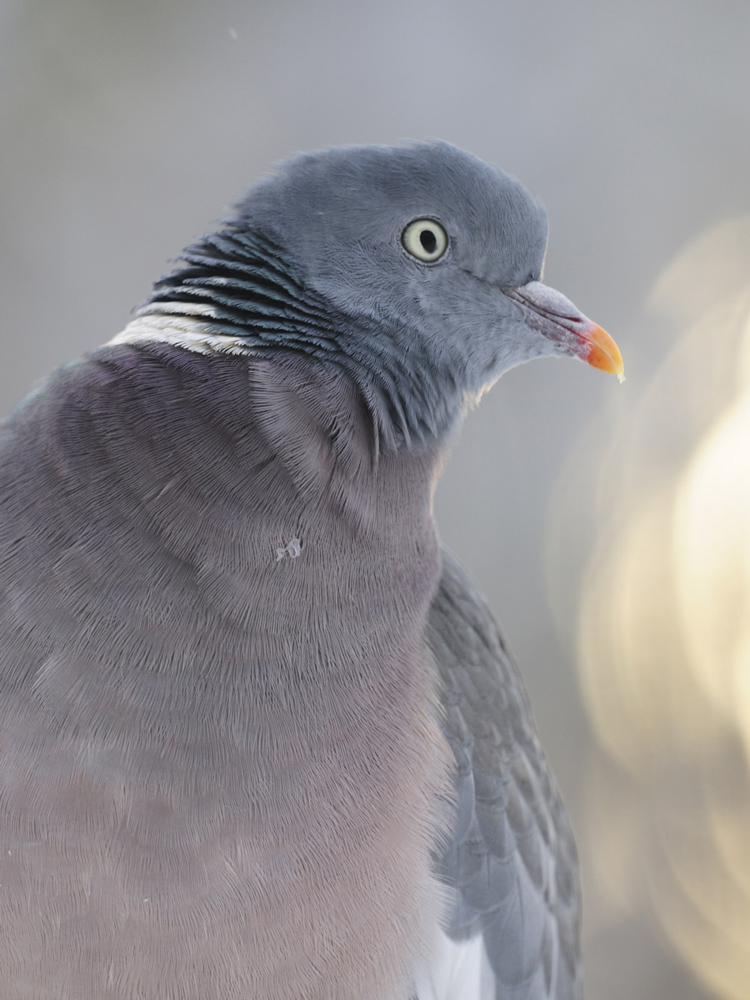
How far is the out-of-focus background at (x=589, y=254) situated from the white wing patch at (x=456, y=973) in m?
1.98

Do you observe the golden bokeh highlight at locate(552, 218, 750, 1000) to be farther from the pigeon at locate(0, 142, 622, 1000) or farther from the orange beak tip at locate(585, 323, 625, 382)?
the pigeon at locate(0, 142, 622, 1000)

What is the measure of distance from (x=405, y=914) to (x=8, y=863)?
483 mm

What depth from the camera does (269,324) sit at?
1.17 m

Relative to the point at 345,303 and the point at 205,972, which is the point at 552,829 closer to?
the point at 205,972

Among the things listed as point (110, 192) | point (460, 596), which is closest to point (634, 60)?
point (110, 192)

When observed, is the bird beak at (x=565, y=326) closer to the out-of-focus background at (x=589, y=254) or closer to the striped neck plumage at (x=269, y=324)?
the striped neck plumage at (x=269, y=324)

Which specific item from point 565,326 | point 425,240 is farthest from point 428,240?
point 565,326

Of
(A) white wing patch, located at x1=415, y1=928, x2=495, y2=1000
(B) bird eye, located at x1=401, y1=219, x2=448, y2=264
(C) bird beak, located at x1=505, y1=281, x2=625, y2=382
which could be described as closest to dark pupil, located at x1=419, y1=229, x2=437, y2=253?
(B) bird eye, located at x1=401, y1=219, x2=448, y2=264

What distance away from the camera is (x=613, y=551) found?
11.2 ft

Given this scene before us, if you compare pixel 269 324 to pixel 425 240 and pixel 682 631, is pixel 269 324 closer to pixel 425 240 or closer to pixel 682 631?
pixel 425 240

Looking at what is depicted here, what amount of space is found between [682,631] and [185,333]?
8.52 ft

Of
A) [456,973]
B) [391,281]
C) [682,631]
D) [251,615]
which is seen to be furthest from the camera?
[682,631]

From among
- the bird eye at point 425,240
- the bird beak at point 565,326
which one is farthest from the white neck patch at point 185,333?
the bird beak at point 565,326

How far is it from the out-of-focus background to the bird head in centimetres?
204
